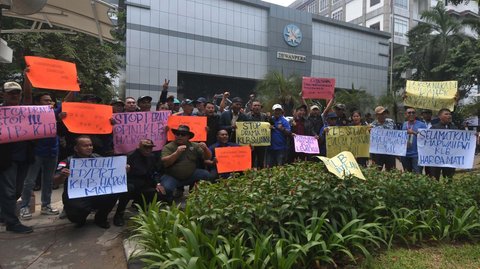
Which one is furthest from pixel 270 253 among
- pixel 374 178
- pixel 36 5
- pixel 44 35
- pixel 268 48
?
pixel 268 48

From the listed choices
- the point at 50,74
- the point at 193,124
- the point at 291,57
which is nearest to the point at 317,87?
the point at 193,124

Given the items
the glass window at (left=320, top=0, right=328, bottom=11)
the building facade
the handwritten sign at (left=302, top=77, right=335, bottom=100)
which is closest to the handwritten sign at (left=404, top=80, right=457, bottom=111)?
the handwritten sign at (left=302, top=77, right=335, bottom=100)

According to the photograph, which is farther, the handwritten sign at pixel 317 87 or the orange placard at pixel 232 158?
the handwritten sign at pixel 317 87

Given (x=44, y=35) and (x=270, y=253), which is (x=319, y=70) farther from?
(x=270, y=253)

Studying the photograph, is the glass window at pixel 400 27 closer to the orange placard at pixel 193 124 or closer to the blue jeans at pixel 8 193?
the orange placard at pixel 193 124

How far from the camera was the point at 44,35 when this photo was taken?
14539mm

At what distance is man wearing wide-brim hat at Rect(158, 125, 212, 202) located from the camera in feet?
18.8

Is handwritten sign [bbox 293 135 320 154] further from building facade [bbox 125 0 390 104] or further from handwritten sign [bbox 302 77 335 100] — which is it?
building facade [bbox 125 0 390 104]

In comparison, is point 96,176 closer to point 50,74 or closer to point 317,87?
point 50,74

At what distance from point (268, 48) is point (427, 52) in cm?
1446

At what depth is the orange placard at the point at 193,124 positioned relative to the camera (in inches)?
245

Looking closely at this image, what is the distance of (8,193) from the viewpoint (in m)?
4.60

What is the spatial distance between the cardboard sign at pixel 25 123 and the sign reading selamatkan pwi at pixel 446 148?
547 centimetres

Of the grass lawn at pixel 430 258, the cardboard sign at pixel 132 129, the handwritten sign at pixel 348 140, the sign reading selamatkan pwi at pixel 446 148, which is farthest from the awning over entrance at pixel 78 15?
the sign reading selamatkan pwi at pixel 446 148
